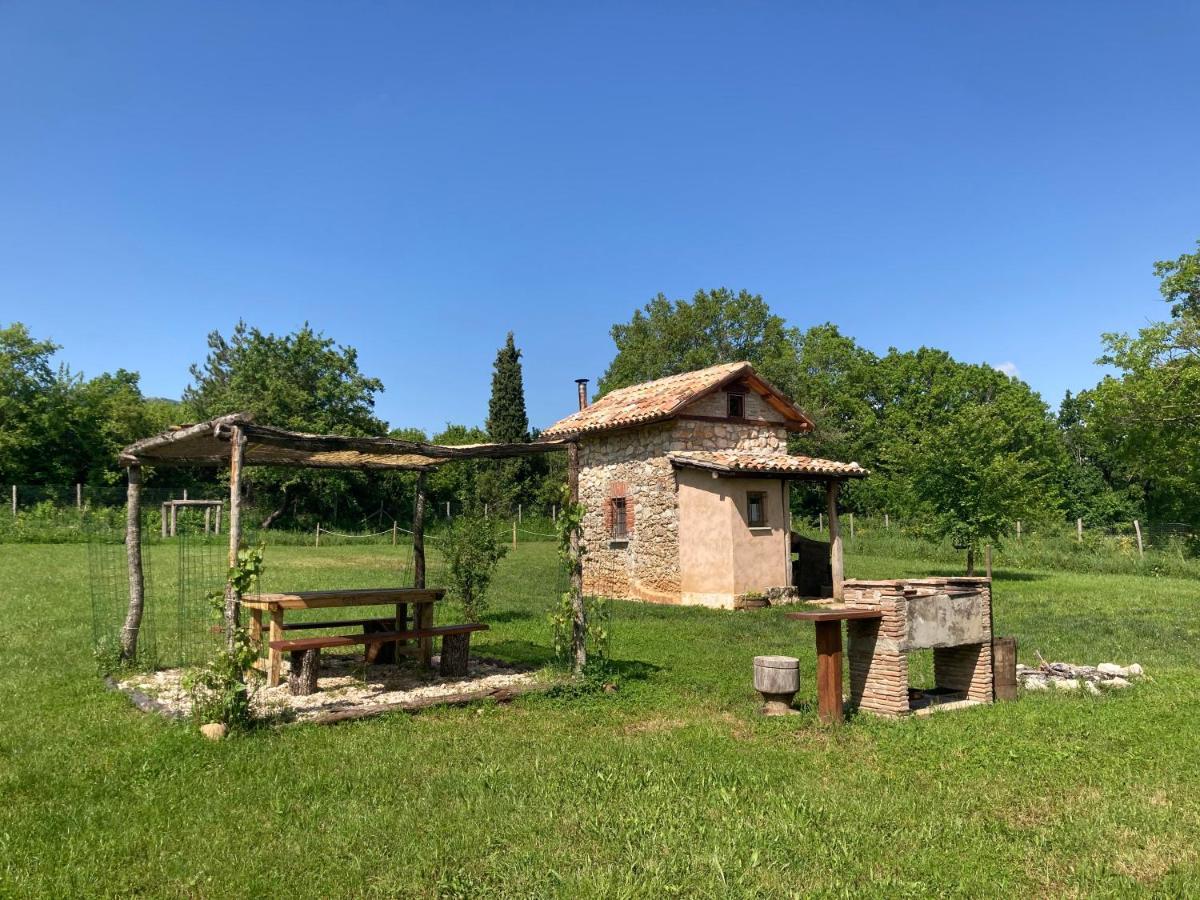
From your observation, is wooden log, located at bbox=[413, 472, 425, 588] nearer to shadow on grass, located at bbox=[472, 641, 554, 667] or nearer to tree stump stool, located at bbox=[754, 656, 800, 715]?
shadow on grass, located at bbox=[472, 641, 554, 667]

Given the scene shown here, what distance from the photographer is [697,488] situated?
15922mm

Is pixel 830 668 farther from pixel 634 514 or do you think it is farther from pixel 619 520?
pixel 619 520

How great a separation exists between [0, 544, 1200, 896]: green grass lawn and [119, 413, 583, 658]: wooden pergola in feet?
4.14

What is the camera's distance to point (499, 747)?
5.82 m

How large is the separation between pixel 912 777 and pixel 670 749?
1641mm

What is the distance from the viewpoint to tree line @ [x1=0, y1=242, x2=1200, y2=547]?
67.4ft

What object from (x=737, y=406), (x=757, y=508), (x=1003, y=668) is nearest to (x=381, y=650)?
(x=1003, y=668)

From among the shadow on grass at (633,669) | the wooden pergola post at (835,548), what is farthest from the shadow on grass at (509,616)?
the wooden pergola post at (835,548)

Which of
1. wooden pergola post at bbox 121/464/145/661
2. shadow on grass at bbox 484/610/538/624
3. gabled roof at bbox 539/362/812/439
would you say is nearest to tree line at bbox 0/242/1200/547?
gabled roof at bbox 539/362/812/439

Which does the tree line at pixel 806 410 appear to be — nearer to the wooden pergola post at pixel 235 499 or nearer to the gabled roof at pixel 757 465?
the gabled roof at pixel 757 465

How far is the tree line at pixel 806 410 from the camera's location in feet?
67.4

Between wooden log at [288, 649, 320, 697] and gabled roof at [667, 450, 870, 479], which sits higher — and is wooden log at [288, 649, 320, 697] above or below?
below

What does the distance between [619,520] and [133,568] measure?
1104cm

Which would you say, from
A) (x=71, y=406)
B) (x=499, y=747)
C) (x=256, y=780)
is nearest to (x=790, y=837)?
(x=499, y=747)
